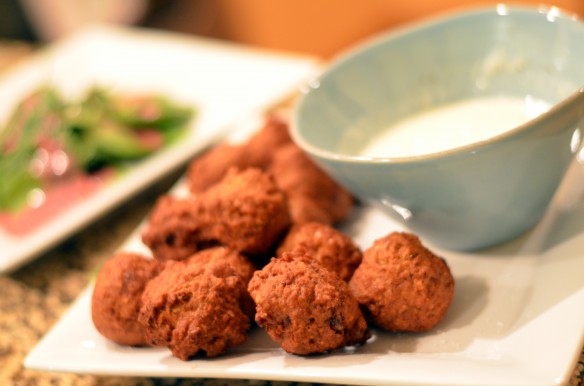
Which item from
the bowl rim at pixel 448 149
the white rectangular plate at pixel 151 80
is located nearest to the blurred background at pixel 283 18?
the white rectangular plate at pixel 151 80

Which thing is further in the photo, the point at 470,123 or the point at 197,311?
the point at 470,123

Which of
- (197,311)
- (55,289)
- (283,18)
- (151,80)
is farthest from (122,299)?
(283,18)

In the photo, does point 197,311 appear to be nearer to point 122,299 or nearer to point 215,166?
point 122,299

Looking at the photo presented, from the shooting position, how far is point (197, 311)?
117 centimetres

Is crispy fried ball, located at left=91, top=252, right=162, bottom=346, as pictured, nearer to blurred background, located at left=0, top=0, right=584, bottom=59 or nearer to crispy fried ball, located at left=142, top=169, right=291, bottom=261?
crispy fried ball, located at left=142, top=169, right=291, bottom=261

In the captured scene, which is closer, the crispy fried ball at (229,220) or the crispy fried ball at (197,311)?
the crispy fried ball at (197,311)

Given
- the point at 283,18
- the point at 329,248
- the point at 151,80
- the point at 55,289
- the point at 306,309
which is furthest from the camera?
the point at 283,18

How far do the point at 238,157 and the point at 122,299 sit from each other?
1.76 feet

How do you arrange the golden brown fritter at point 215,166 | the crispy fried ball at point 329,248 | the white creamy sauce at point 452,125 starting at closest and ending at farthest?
the crispy fried ball at point 329,248 → the white creamy sauce at point 452,125 → the golden brown fritter at point 215,166

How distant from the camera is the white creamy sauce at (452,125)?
1.45 meters

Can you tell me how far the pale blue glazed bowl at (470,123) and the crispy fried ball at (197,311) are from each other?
311mm

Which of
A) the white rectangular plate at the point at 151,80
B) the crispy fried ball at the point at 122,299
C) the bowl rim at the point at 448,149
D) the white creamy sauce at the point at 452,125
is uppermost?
the bowl rim at the point at 448,149

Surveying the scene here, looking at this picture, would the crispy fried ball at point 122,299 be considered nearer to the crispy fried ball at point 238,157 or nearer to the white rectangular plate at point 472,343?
the white rectangular plate at point 472,343

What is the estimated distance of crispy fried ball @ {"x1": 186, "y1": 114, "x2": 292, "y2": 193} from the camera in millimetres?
1684
